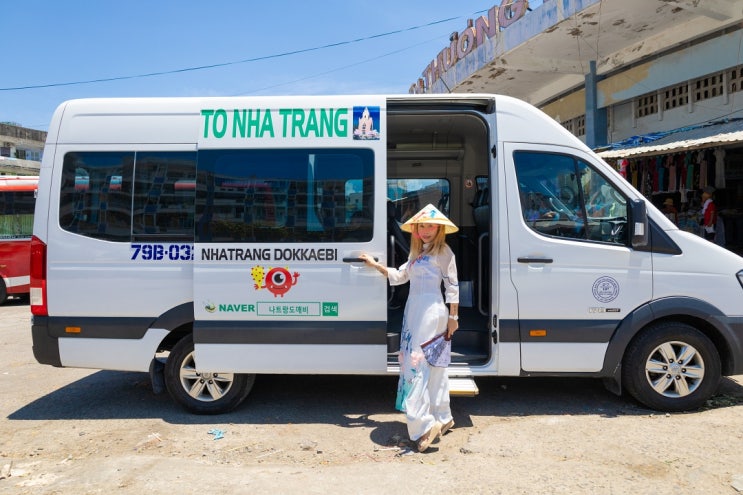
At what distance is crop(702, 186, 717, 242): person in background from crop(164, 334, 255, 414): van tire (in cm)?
914

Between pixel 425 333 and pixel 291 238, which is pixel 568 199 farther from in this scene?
pixel 291 238

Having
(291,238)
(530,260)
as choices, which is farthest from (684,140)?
(291,238)

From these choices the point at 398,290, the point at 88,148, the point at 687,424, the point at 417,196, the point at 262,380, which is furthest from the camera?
the point at 417,196

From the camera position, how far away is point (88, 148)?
466 cm

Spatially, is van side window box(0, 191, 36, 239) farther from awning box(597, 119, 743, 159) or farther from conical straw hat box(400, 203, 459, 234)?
awning box(597, 119, 743, 159)

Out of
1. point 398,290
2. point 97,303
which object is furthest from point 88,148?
point 398,290

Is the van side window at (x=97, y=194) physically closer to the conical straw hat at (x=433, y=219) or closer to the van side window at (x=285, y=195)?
the van side window at (x=285, y=195)

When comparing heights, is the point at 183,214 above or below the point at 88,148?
below

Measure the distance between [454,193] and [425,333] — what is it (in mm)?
3338

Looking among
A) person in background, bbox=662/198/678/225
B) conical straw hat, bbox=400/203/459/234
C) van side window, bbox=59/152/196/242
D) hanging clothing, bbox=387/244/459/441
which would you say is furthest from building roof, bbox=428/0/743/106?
van side window, bbox=59/152/196/242

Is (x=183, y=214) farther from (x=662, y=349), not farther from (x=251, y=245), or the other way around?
(x=662, y=349)

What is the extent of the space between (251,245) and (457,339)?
2.04 metres

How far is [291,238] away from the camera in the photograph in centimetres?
454

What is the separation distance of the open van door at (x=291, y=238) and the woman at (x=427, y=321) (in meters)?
0.40
